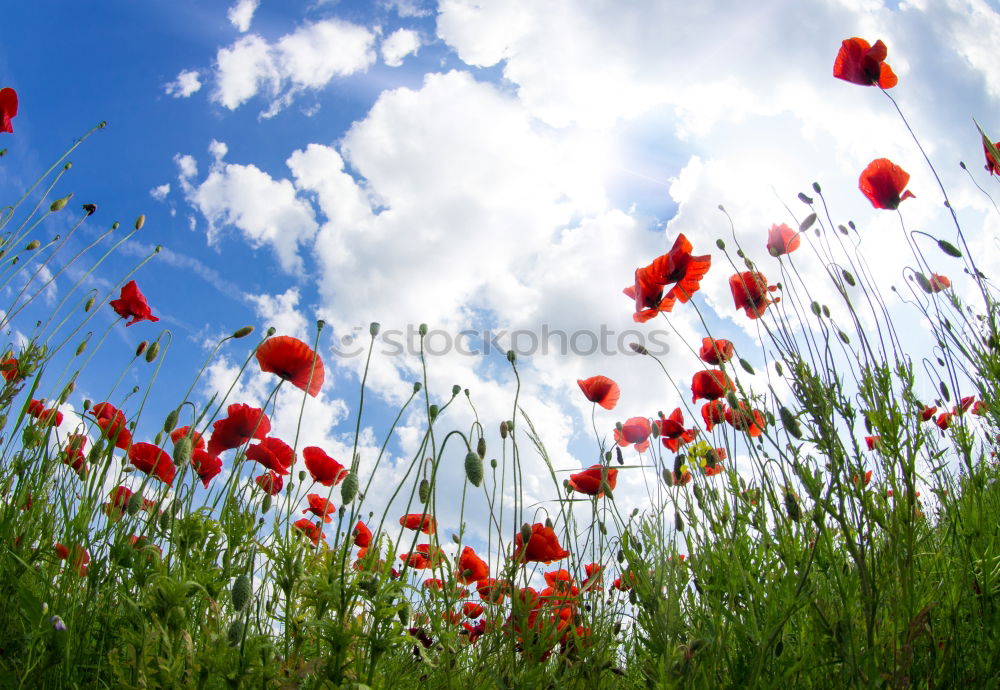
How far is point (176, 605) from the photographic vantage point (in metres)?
1.39

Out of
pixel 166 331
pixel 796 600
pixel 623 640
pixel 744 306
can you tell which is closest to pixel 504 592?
pixel 623 640

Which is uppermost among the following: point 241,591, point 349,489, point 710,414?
point 710,414

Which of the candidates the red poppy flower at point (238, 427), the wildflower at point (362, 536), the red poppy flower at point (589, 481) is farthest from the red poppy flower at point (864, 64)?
the wildflower at point (362, 536)

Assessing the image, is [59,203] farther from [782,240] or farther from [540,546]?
[782,240]

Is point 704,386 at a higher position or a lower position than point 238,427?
higher

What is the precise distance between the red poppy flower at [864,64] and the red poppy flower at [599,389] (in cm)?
195

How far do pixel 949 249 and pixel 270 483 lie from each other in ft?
11.3

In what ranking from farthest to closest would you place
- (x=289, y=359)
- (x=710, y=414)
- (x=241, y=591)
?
(x=710, y=414) → (x=289, y=359) → (x=241, y=591)

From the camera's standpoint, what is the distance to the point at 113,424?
2.38 m

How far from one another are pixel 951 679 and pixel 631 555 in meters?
1.05

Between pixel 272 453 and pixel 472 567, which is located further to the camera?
pixel 472 567

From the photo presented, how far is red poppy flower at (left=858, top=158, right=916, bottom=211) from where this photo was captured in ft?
9.54

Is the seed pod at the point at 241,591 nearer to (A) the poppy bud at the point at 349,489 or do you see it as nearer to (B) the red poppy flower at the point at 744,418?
(A) the poppy bud at the point at 349,489

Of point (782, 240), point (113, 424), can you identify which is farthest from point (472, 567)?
point (782, 240)
